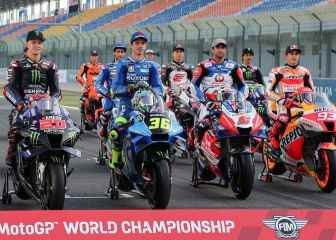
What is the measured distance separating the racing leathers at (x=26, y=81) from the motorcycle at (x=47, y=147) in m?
0.41

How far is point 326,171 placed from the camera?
35.3 ft

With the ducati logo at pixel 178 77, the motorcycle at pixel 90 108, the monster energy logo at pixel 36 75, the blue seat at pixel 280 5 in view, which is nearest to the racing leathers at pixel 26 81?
the monster energy logo at pixel 36 75

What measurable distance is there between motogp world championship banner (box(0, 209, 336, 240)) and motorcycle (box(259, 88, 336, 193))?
4.90m

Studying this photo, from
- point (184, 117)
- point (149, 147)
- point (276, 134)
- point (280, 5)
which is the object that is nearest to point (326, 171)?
point (276, 134)

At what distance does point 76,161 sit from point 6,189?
503 cm

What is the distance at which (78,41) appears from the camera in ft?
151

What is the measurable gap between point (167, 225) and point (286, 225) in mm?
774

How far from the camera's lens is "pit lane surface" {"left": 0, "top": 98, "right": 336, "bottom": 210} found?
384 inches

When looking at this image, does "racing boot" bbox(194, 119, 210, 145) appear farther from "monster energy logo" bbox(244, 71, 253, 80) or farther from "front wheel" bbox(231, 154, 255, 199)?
"monster energy logo" bbox(244, 71, 253, 80)

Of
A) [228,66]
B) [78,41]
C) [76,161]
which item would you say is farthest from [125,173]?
[78,41]

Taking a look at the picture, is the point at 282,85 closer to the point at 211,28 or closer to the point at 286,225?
the point at 286,225

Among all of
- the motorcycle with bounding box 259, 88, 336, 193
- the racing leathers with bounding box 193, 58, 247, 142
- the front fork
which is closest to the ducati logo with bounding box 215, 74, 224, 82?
the racing leathers with bounding box 193, 58, 247, 142

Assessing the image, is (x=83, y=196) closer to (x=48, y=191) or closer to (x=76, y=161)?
(x=48, y=191)

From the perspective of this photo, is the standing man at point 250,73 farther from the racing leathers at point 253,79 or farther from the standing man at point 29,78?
the standing man at point 29,78
